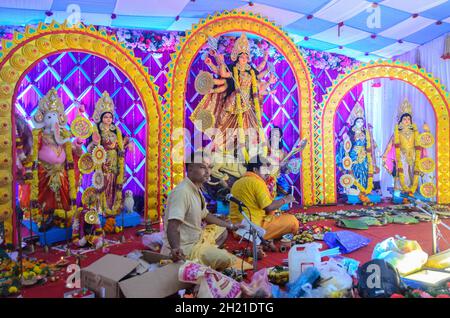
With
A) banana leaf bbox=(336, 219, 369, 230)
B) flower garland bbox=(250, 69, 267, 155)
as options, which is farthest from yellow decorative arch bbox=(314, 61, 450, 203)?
banana leaf bbox=(336, 219, 369, 230)

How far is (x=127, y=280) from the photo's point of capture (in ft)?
6.97

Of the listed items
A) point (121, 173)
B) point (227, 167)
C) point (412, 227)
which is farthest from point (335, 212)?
point (121, 173)

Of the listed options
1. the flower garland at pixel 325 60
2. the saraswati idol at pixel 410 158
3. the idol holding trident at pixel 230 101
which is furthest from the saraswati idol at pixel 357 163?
the idol holding trident at pixel 230 101

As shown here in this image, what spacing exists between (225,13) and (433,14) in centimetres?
339

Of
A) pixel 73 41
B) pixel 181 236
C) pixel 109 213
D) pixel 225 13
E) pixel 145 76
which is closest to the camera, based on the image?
pixel 181 236

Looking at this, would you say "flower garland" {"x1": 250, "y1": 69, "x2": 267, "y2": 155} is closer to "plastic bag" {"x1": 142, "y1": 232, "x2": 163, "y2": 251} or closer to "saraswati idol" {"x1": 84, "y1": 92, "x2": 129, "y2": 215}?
"saraswati idol" {"x1": 84, "y1": 92, "x2": 129, "y2": 215}

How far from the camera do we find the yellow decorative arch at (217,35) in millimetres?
A: 5199

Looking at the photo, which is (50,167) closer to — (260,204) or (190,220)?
(190,220)

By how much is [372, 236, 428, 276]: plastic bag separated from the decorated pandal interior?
0.02 metres

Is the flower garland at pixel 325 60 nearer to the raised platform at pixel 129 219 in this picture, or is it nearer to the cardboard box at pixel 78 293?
the raised platform at pixel 129 219

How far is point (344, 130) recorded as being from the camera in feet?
24.2

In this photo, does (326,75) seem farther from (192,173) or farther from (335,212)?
(192,173)

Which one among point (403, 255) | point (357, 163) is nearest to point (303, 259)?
point (403, 255)

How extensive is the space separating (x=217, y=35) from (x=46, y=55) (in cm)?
250
